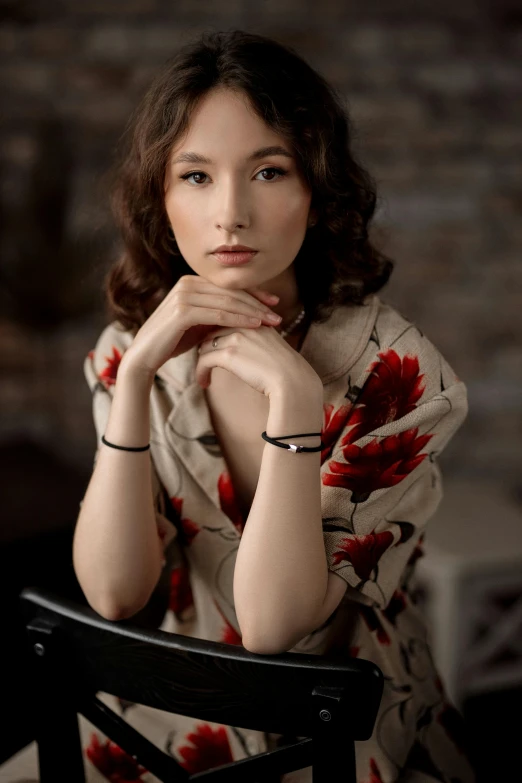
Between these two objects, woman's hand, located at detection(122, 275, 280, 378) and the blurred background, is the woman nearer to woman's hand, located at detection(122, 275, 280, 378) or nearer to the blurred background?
woman's hand, located at detection(122, 275, 280, 378)

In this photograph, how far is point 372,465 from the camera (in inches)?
35.4

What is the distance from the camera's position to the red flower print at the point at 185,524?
3.29ft

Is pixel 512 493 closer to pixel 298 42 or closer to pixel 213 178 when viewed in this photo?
pixel 298 42

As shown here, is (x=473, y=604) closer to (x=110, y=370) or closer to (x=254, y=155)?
(x=110, y=370)

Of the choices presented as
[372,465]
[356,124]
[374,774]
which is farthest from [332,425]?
[356,124]

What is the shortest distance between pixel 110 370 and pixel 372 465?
382mm

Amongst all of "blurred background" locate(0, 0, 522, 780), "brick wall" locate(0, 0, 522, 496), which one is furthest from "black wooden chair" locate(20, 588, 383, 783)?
"brick wall" locate(0, 0, 522, 496)

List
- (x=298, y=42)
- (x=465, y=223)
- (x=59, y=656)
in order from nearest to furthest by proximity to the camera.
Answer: (x=59, y=656), (x=298, y=42), (x=465, y=223)

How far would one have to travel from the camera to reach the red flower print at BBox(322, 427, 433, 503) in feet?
A: 2.94

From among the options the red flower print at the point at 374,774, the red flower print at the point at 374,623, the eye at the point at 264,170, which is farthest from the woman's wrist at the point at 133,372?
the red flower print at the point at 374,774

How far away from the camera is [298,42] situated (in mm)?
2264

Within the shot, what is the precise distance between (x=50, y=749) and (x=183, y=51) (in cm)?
79

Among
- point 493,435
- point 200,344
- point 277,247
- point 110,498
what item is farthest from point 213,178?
point 493,435

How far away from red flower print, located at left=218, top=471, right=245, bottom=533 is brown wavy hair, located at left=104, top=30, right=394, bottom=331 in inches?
9.2
